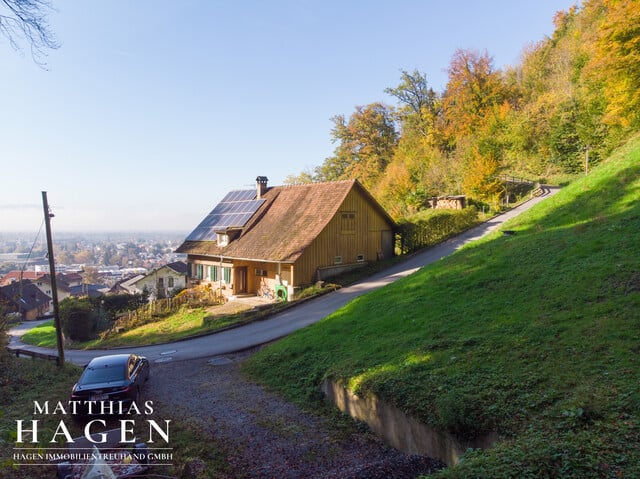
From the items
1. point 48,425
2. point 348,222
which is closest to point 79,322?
point 348,222

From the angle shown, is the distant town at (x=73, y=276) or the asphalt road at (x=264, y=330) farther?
the distant town at (x=73, y=276)

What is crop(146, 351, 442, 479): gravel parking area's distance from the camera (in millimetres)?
6223

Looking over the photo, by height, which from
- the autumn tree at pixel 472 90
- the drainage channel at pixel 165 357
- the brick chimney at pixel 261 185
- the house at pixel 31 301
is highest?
the autumn tree at pixel 472 90

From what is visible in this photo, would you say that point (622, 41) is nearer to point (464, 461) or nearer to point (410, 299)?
point (410, 299)

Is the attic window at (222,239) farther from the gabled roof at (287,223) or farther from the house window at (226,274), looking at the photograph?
the house window at (226,274)

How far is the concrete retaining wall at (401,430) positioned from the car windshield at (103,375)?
564 centimetres

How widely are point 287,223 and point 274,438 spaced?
2007 centimetres

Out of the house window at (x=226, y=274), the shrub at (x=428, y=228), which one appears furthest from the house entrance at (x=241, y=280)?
the shrub at (x=428, y=228)

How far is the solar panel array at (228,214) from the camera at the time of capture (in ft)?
102

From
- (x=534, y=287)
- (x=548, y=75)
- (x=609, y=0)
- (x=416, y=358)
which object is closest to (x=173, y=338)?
(x=416, y=358)

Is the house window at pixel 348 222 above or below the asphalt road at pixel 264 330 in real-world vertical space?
above

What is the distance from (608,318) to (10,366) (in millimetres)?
17774

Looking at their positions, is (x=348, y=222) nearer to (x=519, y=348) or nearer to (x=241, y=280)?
(x=241, y=280)

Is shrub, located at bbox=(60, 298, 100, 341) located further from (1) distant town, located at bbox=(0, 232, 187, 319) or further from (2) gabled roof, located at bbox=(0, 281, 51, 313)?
(2) gabled roof, located at bbox=(0, 281, 51, 313)
